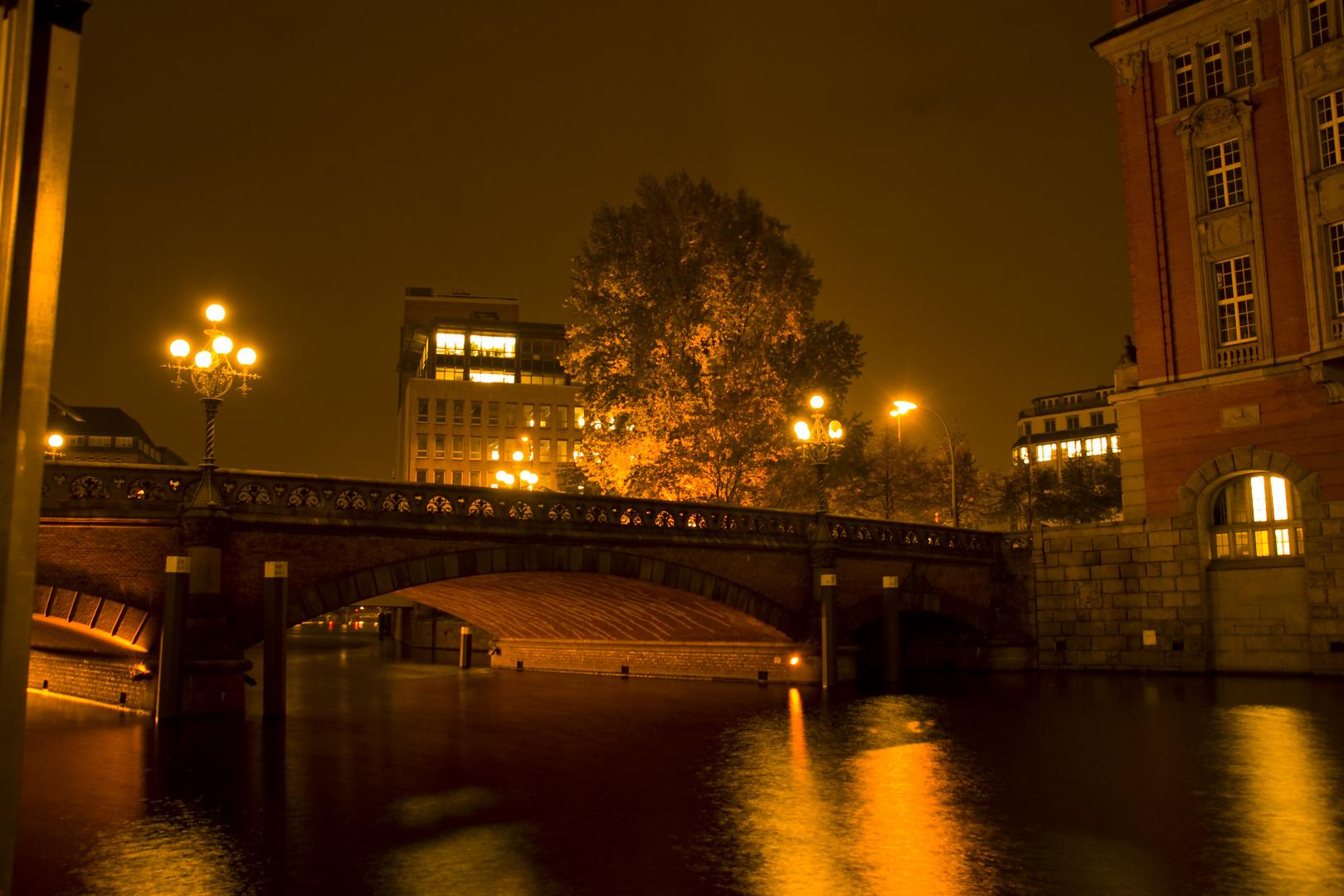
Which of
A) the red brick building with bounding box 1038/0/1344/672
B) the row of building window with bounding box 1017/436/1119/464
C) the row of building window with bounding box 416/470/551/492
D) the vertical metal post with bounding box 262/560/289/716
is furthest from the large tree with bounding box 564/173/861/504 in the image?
the row of building window with bounding box 1017/436/1119/464

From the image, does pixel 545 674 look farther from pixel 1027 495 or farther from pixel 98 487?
pixel 1027 495

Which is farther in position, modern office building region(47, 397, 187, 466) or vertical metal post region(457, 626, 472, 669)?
modern office building region(47, 397, 187, 466)

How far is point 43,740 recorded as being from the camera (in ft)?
54.4

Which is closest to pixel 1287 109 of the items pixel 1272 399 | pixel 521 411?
pixel 1272 399

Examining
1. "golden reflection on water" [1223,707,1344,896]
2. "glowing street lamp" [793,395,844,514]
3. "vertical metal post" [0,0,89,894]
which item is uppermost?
"glowing street lamp" [793,395,844,514]

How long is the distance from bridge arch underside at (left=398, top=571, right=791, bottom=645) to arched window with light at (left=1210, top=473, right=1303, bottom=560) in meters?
12.9

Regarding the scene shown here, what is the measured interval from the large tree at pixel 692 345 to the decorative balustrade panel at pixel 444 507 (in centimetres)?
538

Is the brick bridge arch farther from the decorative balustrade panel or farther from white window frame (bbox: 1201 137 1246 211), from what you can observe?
white window frame (bbox: 1201 137 1246 211)

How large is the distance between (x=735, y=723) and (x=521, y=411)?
85.5m

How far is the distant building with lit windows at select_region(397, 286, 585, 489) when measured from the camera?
3944 inches

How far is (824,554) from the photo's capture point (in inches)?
1133

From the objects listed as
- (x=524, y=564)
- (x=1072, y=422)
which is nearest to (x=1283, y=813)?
(x=524, y=564)

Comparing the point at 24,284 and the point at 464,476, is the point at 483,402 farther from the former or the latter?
the point at 24,284

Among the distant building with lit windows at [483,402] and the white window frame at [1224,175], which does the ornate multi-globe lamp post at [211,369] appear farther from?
the distant building with lit windows at [483,402]
